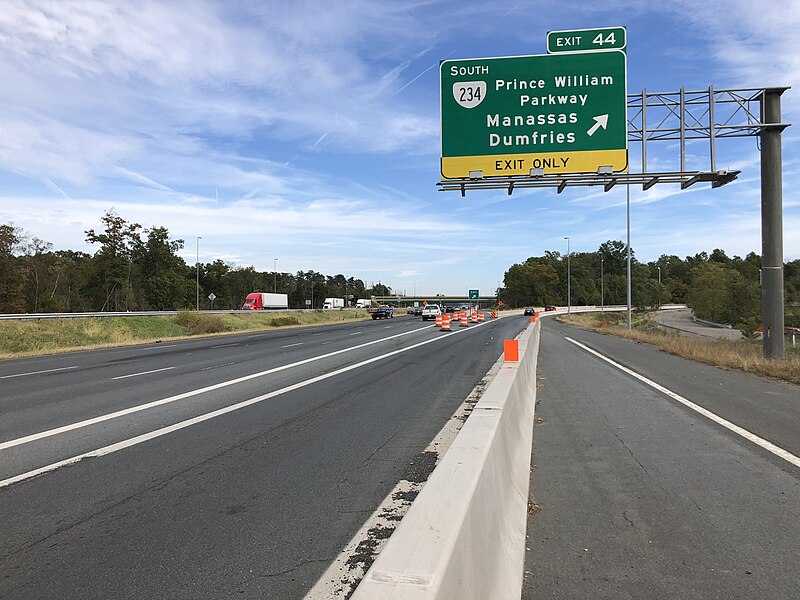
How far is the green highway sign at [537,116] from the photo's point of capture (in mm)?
15555

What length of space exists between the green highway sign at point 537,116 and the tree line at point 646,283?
4875 cm

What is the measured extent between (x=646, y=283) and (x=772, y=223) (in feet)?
415

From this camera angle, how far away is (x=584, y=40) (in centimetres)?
1580

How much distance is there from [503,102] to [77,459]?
1399 centimetres

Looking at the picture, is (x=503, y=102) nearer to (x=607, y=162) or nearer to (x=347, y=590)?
(x=607, y=162)

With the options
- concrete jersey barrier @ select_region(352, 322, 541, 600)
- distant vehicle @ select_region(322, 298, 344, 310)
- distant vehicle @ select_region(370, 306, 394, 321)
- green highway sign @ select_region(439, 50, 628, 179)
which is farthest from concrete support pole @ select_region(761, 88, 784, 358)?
distant vehicle @ select_region(322, 298, 344, 310)

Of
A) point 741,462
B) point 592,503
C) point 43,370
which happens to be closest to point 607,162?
point 741,462

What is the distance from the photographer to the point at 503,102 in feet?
53.2

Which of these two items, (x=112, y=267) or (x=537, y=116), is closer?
(x=537, y=116)

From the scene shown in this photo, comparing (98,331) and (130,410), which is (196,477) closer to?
(130,410)

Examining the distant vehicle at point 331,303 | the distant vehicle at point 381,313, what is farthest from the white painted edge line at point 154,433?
the distant vehicle at point 331,303

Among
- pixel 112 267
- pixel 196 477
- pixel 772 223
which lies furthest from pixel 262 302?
pixel 196 477

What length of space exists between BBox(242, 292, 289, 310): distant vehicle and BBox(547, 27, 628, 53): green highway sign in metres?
65.9

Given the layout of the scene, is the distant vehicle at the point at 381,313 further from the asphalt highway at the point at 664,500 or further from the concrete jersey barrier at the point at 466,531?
the concrete jersey barrier at the point at 466,531
